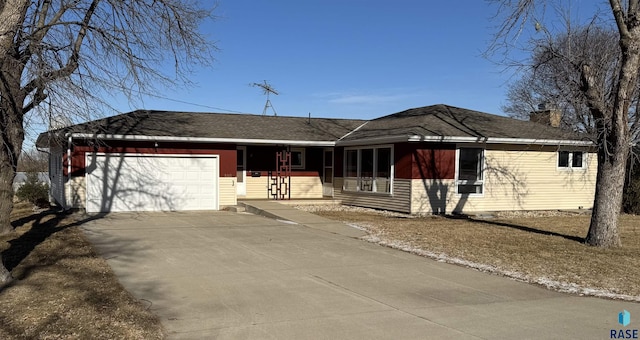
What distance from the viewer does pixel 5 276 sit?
689 cm

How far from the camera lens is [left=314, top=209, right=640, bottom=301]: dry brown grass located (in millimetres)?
8367

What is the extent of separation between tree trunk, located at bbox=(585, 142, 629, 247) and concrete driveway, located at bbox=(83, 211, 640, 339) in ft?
15.0

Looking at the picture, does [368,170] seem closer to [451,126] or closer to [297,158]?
[451,126]

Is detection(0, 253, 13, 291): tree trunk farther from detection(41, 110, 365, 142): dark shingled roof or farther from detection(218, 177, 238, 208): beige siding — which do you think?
detection(218, 177, 238, 208): beige siding

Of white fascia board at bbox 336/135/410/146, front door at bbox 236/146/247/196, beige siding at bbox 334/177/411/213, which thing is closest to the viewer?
white fascia board at bbox 336/135/410/146

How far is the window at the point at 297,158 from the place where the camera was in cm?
2214

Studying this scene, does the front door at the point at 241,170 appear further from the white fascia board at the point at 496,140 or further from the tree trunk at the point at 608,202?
the tree trunk at the point at 608,202

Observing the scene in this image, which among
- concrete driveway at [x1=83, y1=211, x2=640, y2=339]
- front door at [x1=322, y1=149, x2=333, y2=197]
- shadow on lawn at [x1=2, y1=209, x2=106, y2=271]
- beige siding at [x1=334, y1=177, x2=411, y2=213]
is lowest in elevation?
concrete driveway at [x1=83, y1=211, x2=640, y2=339]

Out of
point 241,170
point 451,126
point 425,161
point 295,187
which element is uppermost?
point 451,126

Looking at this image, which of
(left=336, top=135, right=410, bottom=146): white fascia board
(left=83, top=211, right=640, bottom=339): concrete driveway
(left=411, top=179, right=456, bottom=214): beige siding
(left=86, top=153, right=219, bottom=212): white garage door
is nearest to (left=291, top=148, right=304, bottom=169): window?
(left=336, top=135, right=410, bottom=146): white fascia board

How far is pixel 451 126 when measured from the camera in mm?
18609

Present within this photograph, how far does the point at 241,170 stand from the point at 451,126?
8763mm

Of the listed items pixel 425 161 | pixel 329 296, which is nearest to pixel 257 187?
pixel 425 161

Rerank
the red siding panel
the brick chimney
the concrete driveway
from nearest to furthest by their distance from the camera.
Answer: the concrete driveway
the red siding panel
the brick chimney
